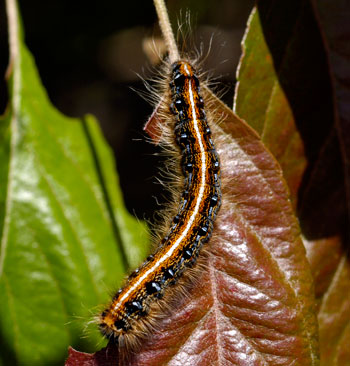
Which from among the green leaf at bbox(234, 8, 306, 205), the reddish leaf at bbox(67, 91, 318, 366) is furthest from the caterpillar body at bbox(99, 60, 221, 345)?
the green leaf at bbox(234, 8, 306, 205)

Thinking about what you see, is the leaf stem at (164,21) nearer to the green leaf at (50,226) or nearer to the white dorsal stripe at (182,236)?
the white dorsal stripe at (182,236)

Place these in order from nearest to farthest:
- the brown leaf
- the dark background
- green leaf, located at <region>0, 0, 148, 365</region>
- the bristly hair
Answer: the bristly hair, the brown leaf, green leaf, located at <region>0, 0, 148, 365</region>, the dark background

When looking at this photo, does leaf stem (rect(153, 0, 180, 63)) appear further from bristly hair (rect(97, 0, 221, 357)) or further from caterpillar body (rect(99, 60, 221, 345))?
caterpillar body (rect(99, 60, 221, 345))

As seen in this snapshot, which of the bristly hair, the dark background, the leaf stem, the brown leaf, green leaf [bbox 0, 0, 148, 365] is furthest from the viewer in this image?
Answer: the dark background

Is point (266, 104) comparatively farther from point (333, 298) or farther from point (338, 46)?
point (333, 298)

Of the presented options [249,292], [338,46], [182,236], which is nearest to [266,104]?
[338,46]

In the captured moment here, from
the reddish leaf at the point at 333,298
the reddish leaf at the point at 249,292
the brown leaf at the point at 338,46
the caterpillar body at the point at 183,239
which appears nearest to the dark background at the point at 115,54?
the caterpillar body at the point at 183,239
